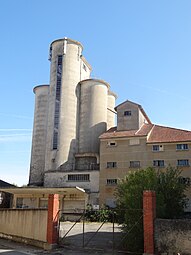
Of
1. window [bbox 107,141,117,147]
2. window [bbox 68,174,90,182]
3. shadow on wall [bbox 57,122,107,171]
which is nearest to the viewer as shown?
window [bbox 68,174,90,182]

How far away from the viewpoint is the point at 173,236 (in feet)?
46.6

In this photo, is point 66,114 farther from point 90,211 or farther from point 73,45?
point 90,211

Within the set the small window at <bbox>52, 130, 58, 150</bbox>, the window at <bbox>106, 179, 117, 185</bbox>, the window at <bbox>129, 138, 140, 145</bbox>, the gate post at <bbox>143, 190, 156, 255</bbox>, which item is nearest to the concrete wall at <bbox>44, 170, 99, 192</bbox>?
the window at <bbox>106, 179, 117, 185</bbox>

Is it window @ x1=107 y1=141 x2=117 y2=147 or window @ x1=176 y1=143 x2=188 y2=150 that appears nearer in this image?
window @ x1=176 y1=143 x2=188 y2=150

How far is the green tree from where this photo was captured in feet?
52.4

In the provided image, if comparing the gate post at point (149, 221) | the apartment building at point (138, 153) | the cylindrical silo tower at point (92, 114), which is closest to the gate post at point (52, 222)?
the gate post at point (149, 221)

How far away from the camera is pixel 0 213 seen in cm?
2448

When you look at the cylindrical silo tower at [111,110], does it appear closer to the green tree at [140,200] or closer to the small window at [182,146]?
the small window at [182,146]

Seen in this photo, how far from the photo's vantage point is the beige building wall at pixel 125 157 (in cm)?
3992

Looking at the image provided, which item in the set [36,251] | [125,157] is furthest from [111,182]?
[36,251]

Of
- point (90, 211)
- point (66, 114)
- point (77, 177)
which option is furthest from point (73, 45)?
point (90, 211)

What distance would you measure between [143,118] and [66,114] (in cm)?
1193

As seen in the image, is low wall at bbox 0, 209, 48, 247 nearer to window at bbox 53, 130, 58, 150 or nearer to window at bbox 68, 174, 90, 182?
window at bbox 68, 174, 90, 182

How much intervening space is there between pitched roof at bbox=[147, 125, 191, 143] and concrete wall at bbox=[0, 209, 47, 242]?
23163 millimetres
